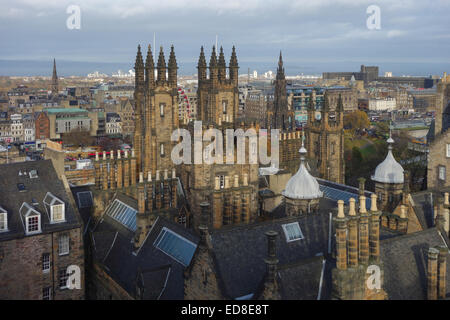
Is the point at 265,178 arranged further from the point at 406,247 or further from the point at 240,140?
the point at 406,247

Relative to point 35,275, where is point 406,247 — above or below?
above

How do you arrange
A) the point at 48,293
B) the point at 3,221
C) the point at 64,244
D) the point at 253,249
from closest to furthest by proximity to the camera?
1. the point at 253,249
2. the point at 3,221
3. the point at 48,293
4. the point at 64,244

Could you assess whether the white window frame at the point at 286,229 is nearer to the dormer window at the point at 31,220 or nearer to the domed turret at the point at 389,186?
the domed turret at the point at 389,186

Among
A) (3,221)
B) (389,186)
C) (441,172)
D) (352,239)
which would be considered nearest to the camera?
(352,239)

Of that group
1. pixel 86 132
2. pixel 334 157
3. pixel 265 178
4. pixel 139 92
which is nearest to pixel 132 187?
pixel 139 92

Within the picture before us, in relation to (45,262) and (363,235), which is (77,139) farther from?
(363,235)

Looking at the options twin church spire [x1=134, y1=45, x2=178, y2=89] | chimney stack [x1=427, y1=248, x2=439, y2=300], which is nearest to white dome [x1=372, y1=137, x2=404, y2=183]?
chimney stack [x1=427, y1=248, x2=439, y2=300]

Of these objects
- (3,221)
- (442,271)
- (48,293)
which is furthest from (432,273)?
(3,221)
